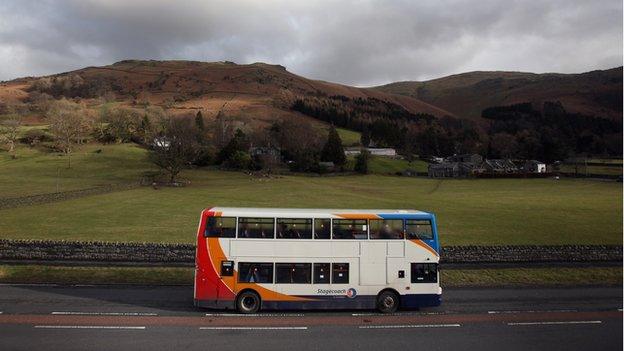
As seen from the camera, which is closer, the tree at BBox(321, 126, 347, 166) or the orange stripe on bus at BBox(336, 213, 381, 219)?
the orange stripe on bus at BBox(336, 213, 381, 219)

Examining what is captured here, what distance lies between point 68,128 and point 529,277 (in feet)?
364

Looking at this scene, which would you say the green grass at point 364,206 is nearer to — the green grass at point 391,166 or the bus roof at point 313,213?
the green grass at point 391,166

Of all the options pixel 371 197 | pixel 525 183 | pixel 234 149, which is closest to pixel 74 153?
pixel 234 149

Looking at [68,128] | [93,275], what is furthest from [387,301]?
[68,128]

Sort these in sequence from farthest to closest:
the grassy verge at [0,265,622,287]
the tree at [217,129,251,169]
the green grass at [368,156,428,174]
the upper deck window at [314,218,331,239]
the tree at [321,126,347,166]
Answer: the tree at [321,126,347,166] < the green grass at [368,156,428,174] < the tree at [217,129,251,169] < the grassy verge at [0,265,622,287] < the upper deck window at [314,218,331,239]

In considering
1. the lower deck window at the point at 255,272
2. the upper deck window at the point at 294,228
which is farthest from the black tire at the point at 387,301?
the lower deck window at the point at 255,272

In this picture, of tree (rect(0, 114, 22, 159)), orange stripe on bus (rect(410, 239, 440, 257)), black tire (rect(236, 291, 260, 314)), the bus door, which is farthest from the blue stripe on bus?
tree (rect(0, 114, 22, 159))

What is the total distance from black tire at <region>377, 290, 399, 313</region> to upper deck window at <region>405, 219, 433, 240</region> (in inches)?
110

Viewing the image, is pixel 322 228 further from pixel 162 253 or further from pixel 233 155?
pixel 233 155

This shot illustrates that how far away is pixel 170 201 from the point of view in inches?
2389

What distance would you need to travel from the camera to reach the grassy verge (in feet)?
88.7

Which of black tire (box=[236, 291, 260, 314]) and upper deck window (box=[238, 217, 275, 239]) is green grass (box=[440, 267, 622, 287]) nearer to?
black tire (box=[236, 291, 260, 314])

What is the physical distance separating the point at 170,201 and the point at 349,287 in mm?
44160

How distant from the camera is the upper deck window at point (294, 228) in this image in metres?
21.0
